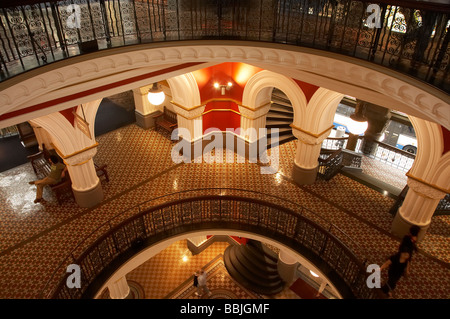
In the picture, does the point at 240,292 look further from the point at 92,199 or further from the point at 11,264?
the point at 11,264

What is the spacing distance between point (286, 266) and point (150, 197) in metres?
4.84

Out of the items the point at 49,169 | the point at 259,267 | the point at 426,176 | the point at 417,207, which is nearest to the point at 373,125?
the point at 417,207

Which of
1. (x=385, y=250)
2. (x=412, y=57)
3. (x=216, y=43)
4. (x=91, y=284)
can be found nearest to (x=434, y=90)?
(x=412, y=57)

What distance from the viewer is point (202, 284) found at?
34.4ft

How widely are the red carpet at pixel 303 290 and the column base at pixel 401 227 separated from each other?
14.8 ft

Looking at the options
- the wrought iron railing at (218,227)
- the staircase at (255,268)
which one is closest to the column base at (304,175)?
the wrought iron railing at (218,227)

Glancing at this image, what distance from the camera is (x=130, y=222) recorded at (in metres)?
7.08

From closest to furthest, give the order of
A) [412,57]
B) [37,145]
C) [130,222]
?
[412,57]
[130,222]
[37,145]

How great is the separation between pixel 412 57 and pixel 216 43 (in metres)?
3.18

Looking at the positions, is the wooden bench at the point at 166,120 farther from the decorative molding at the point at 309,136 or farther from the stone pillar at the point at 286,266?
the stone pillar at the point at 286,266

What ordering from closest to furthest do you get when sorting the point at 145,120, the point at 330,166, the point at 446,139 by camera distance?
the point at 446,139, the point at 330,166, the point at 145,120

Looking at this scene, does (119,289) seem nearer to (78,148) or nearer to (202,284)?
(202,284)

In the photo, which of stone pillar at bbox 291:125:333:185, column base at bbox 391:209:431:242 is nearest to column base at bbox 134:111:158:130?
stone pillar at bbox 291:125:333:185

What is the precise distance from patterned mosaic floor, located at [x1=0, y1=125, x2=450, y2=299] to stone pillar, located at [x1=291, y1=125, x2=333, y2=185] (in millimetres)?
263
